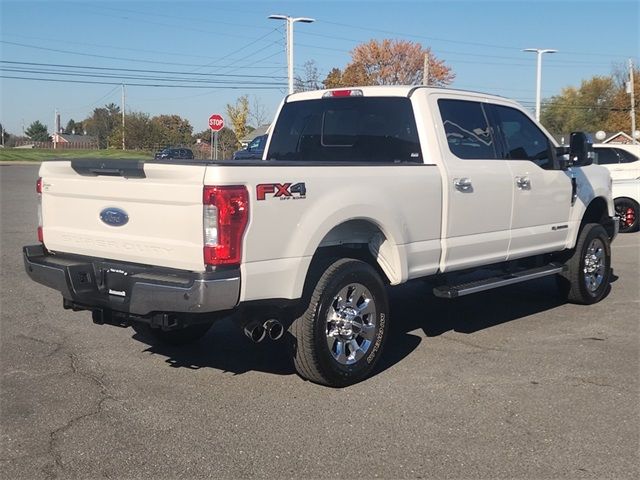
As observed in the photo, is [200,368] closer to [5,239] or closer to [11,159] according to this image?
[5,239]

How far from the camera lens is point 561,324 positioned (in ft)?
22.5

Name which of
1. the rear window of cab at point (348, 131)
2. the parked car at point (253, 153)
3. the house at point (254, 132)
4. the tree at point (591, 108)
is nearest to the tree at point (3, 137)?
the house at point (254, 132)

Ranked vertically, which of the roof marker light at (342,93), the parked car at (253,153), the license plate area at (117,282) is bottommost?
the license plate area at (117,282)

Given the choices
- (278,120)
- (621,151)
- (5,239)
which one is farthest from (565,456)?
(621,151)

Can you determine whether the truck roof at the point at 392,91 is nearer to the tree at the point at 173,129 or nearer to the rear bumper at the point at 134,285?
the rear bumper at the point at 134,285

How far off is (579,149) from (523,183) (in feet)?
3.42

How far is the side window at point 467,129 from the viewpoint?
5969mm

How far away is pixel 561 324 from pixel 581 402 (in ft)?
7.31

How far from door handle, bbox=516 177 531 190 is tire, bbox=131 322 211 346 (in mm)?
3069

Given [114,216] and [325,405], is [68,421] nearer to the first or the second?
[114,216]

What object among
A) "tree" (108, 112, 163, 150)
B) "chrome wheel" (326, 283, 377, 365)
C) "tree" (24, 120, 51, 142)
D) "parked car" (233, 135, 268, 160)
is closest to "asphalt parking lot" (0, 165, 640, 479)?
"chrome wheel" (326, 283, 377, 365)

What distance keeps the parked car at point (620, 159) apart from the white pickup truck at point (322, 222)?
9.27 meters

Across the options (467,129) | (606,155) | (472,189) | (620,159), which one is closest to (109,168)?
(472,189)

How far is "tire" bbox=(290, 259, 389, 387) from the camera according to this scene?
4.72m
